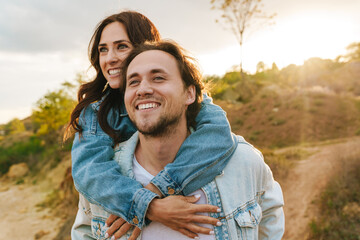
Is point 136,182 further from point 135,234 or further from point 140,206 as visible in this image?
point 135,234

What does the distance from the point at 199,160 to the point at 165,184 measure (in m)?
0.27

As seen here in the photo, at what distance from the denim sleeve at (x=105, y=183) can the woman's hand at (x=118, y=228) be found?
0.07 metres

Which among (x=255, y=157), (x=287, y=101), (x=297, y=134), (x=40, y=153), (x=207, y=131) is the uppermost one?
(x=207, y=131)

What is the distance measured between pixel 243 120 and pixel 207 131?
1126cm

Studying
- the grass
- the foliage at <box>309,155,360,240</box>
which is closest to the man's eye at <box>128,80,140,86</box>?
the foliage at <box>309,155,360,240</box>

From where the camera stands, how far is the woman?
1607mm

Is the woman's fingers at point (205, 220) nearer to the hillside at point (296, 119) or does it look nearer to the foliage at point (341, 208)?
the foliage at point (341, 208)

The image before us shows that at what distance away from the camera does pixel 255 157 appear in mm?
1860

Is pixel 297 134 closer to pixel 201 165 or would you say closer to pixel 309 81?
pixel 201 165

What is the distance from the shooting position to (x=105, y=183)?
65.4 inches

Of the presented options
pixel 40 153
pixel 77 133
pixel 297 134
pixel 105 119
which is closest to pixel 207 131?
pixel 105 119

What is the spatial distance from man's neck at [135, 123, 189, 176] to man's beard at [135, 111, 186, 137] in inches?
1.1

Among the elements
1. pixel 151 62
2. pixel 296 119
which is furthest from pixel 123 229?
pixel 296 119

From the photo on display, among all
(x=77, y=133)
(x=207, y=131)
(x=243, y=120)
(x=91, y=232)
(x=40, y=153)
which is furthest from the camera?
(x=40, y=153)
